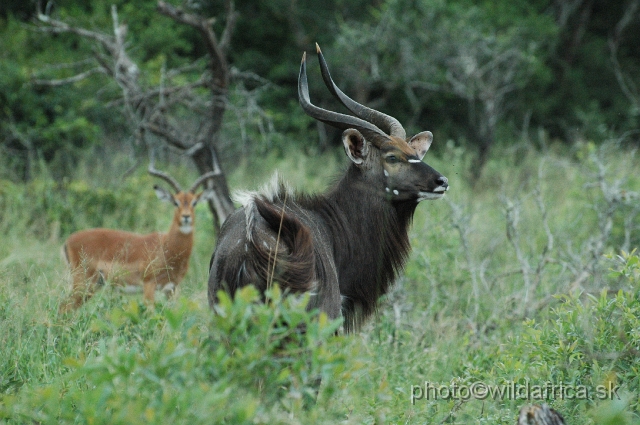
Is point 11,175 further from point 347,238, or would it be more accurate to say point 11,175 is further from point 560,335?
point 560,335

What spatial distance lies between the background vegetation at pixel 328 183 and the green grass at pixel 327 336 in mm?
19

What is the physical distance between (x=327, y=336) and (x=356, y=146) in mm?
2281

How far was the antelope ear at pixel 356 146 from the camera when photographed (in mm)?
4895

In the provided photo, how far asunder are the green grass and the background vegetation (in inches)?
0.7

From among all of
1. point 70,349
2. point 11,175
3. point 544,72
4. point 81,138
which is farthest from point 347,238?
point 544,72

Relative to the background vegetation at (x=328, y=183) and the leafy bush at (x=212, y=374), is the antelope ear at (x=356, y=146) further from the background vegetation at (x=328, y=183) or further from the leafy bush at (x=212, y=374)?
the leafy bush at (x=212, y=374)

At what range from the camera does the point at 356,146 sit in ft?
16.4

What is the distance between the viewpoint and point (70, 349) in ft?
14.7

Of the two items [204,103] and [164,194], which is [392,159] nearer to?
[164,194]

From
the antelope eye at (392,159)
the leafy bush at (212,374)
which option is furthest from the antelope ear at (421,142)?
the leafy bush at (212,374)

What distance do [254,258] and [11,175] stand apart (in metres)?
7.61

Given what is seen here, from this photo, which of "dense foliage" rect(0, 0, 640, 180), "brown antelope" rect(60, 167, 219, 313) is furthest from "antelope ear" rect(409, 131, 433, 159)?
Answer: "dense foliage" rect(0, 0, 640, 180)

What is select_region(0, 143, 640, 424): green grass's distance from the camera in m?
2.85

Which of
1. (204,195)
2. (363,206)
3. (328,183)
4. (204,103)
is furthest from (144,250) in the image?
(363,206)
